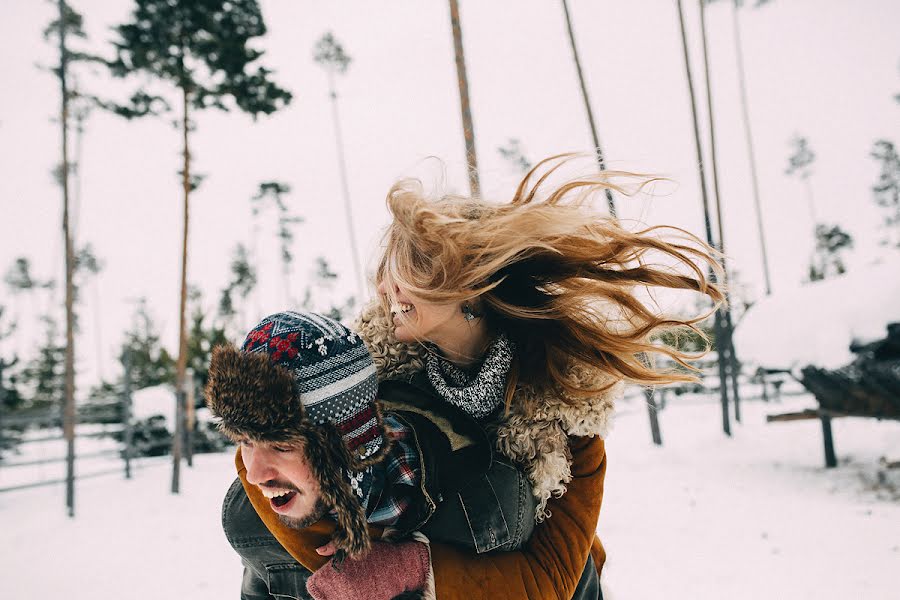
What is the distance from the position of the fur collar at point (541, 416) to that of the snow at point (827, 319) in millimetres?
10006

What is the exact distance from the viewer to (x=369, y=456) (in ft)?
4.42

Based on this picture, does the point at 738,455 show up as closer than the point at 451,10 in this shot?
No

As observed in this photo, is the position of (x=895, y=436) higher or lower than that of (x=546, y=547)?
lower

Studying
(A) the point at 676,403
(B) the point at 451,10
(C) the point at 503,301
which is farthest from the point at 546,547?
(A) the point at 676,403

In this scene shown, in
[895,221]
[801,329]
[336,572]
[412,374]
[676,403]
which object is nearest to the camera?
[336,572]

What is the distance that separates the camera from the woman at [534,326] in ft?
5.00

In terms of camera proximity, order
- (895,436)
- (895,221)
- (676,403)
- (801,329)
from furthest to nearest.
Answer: (895,221) → (676,403) → (895,436) → (801,329)

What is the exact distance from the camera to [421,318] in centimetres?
Result: 162

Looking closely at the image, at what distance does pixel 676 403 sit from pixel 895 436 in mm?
11970

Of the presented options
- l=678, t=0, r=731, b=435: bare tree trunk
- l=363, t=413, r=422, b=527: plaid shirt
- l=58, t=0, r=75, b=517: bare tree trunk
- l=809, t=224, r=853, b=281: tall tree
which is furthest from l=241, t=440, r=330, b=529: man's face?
l=809, t=224, r=853, b=281: tall tree

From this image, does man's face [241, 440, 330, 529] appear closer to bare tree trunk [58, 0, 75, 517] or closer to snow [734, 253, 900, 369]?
snow [734, 253, 900, 369]

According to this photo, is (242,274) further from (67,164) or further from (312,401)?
(312,401)

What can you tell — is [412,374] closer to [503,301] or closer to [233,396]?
[503,301]

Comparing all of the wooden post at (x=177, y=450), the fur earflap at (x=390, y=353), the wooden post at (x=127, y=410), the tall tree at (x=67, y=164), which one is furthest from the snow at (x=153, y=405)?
the fur earflap at (x=390, y=353)
